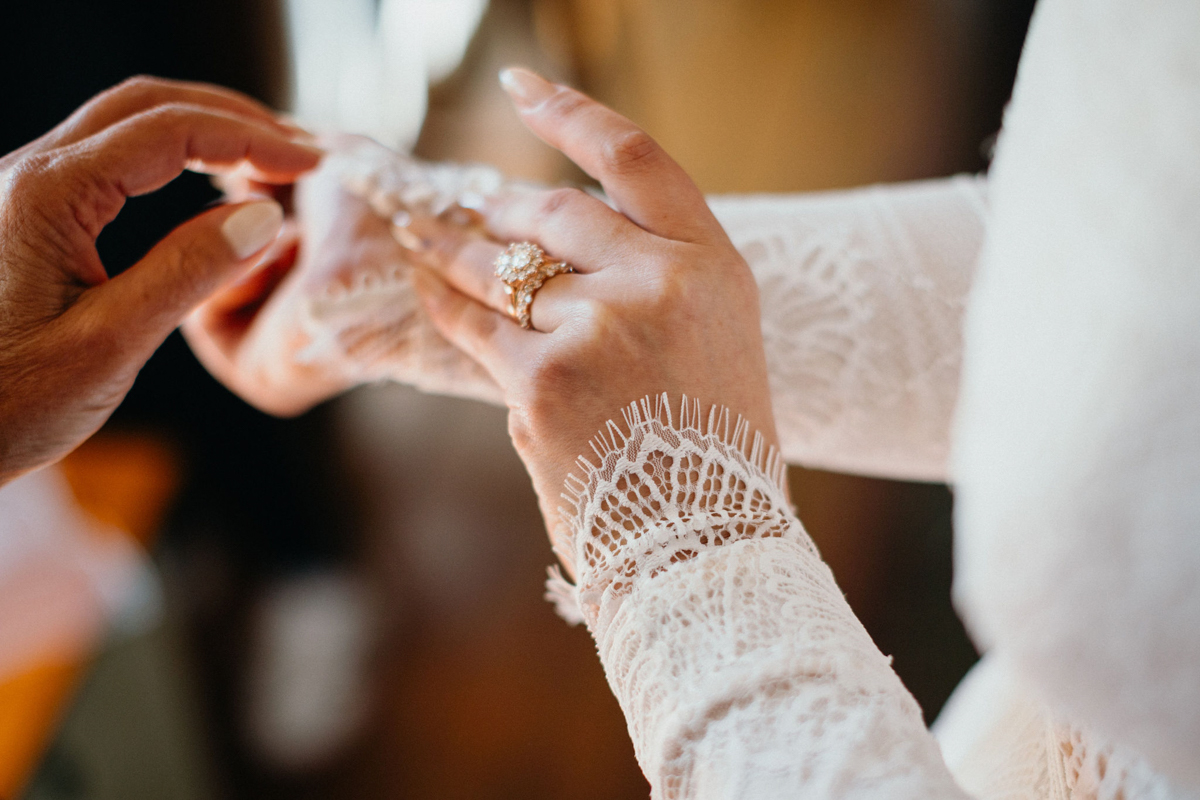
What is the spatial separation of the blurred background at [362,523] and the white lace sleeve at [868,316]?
469 millimetres

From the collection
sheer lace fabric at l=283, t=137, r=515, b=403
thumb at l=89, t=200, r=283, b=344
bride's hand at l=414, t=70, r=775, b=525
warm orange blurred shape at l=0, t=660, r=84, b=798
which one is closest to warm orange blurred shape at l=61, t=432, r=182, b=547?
warm orange blurred shape at l=0, t=660, r=84, b=798

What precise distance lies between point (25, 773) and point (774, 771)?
1.06m

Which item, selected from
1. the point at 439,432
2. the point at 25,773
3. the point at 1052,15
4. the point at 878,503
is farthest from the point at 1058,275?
the point at 439,432

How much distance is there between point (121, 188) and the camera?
0.49 m

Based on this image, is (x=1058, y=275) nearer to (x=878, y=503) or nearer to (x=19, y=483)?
(x=878, y=503)

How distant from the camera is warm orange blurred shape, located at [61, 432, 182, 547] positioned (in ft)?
4.25

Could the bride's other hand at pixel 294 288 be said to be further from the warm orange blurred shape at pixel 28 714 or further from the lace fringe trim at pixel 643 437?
the warm orange blurred shape at pixel 28 714

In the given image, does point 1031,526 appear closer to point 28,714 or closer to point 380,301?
point 380,301

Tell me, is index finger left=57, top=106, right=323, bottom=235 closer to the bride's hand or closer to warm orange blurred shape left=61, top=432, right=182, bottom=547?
the bride's hand

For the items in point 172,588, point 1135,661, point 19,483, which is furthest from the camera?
point 172,588

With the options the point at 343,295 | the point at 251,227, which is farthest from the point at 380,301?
the point at 251,227

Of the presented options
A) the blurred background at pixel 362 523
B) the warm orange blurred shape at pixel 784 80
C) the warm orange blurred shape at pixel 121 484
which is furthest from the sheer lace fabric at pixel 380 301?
the warm orange blurred shape at pixel 784 80

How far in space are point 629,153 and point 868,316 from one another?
0.29 meters

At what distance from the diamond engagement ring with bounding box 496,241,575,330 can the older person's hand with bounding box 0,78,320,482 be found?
189 mm
